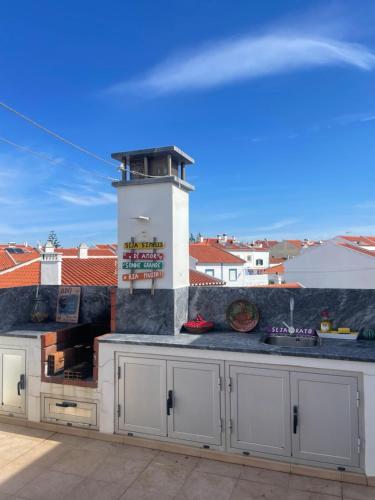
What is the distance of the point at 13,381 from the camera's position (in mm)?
4234

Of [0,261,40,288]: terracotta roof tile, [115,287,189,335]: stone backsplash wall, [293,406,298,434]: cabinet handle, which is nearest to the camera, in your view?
[293,406,298,434]: cabinet handle

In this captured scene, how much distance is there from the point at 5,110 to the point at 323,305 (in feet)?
13.0

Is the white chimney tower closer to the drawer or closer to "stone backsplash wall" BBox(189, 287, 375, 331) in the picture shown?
Result: "stone backsplash wall" BBox(189, 287, 375, 331)

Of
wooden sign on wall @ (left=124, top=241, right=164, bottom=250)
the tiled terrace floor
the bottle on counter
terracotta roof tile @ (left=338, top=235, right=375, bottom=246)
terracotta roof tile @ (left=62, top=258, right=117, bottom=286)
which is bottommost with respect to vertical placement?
the tiled terrace floor

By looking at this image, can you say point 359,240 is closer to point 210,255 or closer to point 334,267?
point 334,267

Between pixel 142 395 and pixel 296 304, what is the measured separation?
2073 millimetres

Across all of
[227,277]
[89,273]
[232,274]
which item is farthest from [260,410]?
[232,274]

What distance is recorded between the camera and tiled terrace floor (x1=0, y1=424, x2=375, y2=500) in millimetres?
2822

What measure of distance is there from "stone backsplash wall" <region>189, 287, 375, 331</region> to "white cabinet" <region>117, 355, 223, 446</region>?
937 mm

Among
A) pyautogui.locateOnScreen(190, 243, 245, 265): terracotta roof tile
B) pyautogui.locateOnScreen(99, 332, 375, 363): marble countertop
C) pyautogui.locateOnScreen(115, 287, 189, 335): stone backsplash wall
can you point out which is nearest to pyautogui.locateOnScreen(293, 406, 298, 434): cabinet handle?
pyautogui.locateOnScreen(99, 332, 375, 363): marble countertop

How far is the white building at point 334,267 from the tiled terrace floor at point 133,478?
50.8 ft

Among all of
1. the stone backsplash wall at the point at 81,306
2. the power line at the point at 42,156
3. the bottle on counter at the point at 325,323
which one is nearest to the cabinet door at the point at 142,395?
the stone backsplash wall at the point at 81,306

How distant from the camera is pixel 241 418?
3.34 m

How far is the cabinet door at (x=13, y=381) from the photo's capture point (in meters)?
4.17
